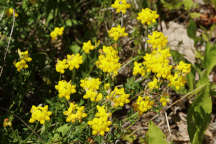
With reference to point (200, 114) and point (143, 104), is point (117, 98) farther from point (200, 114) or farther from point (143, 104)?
point (200, 114)

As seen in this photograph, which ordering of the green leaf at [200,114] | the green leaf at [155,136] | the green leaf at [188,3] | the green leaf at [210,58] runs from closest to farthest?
1. the green leaf at [155,136]
2. the green leaf at [200,114]
3. the green leaf at [210,58]
4. the green leaf at [188,3]

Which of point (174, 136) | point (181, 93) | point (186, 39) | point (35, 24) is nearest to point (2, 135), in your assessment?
point (35, 24)

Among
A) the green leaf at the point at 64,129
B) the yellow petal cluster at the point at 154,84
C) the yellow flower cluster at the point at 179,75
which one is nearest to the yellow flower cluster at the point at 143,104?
the yellow petal cluster at the point at 154,84

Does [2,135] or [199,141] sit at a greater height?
[2,135]

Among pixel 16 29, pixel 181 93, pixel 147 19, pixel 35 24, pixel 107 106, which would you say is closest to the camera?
pixel 107 106

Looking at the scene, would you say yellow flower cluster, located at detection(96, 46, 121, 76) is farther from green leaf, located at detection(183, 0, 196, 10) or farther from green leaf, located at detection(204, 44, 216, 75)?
green leaf, located at detection(183, 0, 196, 10)

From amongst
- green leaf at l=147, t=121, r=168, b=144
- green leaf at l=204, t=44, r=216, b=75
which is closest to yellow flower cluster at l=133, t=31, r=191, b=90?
green leaf at l=147, t=121, r=168, b=144

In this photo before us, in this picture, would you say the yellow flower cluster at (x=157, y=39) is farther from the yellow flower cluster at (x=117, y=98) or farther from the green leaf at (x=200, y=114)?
the green leaf at (x=200, y=114)

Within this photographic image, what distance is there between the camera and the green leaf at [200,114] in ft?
8.96

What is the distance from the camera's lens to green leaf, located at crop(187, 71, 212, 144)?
273 centimetres

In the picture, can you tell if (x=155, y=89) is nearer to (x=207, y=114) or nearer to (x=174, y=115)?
(x=207, y=114)

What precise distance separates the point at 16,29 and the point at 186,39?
2516mm

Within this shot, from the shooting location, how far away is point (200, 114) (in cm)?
282

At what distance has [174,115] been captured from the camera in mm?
3176
